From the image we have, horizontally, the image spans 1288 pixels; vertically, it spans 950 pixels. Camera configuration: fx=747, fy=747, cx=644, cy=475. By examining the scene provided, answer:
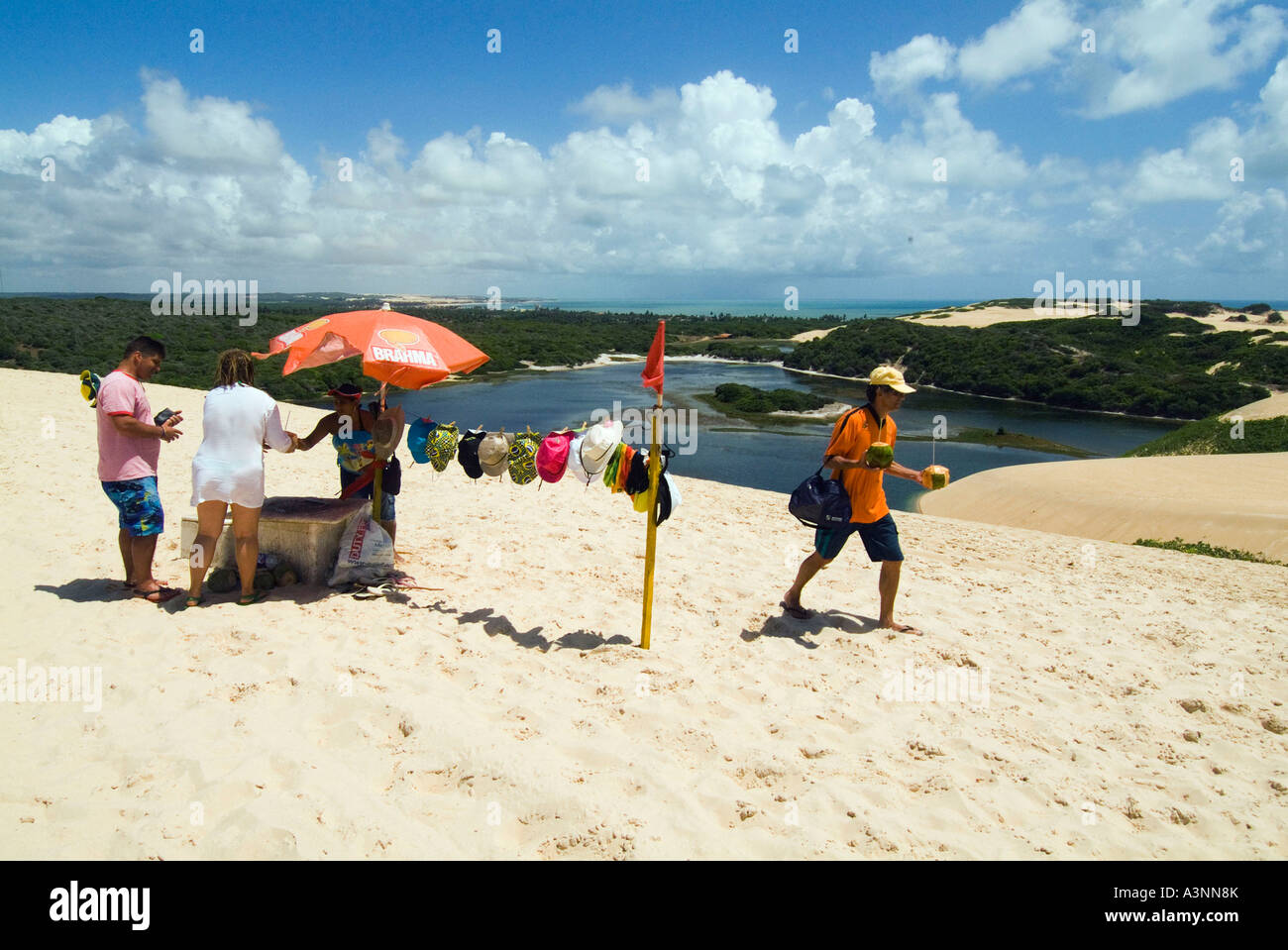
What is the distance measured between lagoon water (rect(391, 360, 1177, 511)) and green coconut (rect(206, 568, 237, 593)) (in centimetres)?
504

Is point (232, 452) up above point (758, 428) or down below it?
above

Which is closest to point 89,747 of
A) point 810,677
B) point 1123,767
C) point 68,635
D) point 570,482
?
point 68,635

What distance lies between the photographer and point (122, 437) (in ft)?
17.1

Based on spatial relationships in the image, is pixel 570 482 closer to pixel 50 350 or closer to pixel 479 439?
pixel 479 439

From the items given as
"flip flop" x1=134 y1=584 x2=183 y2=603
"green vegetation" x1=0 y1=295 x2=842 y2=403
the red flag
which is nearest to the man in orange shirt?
the red flag

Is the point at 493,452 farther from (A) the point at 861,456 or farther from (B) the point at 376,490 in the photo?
(A) the point at 861,456

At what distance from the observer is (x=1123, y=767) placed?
3.87m

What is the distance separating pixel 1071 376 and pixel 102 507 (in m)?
41.8

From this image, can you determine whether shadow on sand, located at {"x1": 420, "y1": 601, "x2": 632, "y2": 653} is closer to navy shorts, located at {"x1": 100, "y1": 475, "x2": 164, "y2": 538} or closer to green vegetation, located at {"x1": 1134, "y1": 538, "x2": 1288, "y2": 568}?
navy shorts, located at {"x1": 100, "y1": 475, "x2": 164, "y2": 538}

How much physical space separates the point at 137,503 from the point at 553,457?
296 cm

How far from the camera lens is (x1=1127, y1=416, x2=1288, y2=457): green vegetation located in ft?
62.6

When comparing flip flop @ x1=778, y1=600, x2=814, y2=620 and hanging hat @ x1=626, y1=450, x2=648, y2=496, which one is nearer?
hanging hat @ x1=626, y1=450, x2=648, y2=496

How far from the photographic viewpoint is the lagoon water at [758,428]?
69.9 ft

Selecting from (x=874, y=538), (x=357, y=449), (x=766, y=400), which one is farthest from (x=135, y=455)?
(x=766, y=400)
